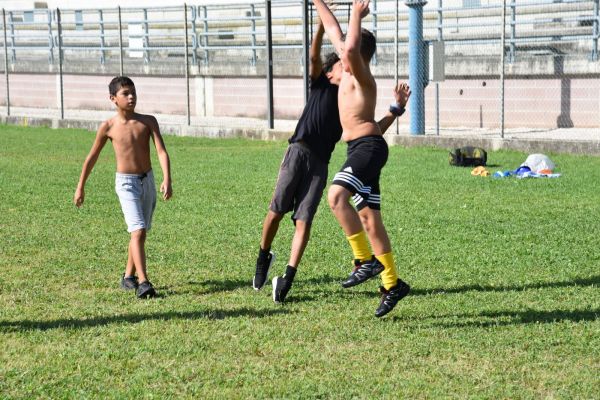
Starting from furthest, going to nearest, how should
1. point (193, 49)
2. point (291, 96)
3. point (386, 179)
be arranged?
1. point (193, 49)
2. point (291, 96)
3. point (386, 179)

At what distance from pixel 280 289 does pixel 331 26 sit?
1.76 m

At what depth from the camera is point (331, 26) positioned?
269 inches

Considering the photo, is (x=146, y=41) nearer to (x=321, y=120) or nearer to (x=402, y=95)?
(x=321, y=120)

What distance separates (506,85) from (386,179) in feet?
24.8

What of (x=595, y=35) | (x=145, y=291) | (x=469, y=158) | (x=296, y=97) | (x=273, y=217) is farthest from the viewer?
(x=296, y=97)

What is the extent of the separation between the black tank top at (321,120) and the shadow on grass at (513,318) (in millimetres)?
1383

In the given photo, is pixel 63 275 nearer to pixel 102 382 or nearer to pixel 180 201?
pixel 102 382

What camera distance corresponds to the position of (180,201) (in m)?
12.3

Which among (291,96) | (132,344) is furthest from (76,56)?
(132,344)

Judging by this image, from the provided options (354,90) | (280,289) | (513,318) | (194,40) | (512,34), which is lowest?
(513,318)

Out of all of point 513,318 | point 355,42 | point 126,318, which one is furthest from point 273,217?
point 513,318

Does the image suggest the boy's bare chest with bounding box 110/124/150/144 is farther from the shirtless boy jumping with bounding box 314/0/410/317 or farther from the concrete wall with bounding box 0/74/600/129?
the concrete wall with bounding box 0/74/600/129

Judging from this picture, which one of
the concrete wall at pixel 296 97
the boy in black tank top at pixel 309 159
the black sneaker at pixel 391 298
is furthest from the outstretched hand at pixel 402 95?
the concrete wall at pixel 296 97

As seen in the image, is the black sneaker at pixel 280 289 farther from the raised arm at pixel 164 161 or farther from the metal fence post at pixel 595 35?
the metal fence post at pixel 595 35
